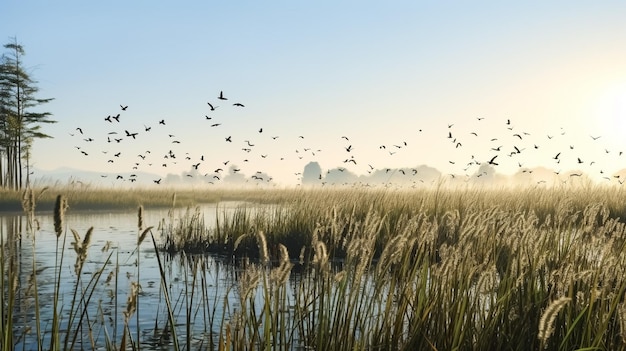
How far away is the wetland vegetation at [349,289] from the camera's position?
338 cm

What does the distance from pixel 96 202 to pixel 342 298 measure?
3108cm

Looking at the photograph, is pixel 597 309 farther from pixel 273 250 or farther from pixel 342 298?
pixel 273 250

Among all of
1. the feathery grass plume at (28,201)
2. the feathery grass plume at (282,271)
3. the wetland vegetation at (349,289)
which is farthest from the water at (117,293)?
the feathery grass plume at (282,271)

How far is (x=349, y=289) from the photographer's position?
5.64m

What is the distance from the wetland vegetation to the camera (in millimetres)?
3381

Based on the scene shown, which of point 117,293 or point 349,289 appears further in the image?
point 117,293

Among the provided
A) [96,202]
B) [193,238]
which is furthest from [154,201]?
[193,238]

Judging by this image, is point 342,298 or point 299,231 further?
point 299,231

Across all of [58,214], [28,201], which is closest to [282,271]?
[58,214]

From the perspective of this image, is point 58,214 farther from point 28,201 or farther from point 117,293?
point 117,293

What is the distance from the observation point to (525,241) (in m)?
5.39

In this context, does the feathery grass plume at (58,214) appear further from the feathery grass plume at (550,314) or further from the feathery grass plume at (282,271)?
the feathery grass plume at (550,314)

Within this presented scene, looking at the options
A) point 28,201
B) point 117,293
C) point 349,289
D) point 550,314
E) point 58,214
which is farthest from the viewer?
point 117,293

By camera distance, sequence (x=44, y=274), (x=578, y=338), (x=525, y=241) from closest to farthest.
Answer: (x=578, y=338)
(x=525, y=241)
(x=44, y=274)
